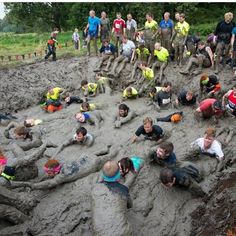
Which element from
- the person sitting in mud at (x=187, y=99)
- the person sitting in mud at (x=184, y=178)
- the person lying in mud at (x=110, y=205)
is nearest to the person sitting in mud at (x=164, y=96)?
the person sitting in mud at (x=187, y=99)

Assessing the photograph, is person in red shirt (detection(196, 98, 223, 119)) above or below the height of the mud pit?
above

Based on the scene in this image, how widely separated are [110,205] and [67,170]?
2221 millimetres

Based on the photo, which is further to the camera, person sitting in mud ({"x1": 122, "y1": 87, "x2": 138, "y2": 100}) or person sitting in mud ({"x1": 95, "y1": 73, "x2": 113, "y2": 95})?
person sitting in mud ({"x1": 95, "y1": 73, "x2": 113, "y2": 95})

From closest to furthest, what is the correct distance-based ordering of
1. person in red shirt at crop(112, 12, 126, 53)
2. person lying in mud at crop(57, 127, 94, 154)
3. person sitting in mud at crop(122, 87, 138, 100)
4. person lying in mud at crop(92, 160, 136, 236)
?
person lying in mud at crop(92, 160, 136, 236), person lying in mud at crop(57, 127, 94, 154), person sitting in mud at crop(122, 87, 138, 100), person in red shirt at crop(112, 12, 126, 53)

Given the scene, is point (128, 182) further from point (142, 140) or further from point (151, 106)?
point (151, 106)

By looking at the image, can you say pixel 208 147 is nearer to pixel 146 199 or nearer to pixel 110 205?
pixel 146 199

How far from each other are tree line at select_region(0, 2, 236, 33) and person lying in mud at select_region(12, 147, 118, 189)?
55.5 feet

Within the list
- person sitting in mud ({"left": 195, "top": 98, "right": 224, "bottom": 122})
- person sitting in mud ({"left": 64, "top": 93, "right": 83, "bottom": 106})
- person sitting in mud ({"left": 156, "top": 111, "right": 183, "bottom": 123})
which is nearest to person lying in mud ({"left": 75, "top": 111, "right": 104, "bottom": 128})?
person sitting in mud ({"left": 156, "top": 111, "right": 183, "bottom": 123})

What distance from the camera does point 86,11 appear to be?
27.6 m

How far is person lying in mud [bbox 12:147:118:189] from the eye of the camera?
7039 mm

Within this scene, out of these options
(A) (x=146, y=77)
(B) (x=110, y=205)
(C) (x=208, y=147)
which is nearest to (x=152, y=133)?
(C) (x=208, y=147)

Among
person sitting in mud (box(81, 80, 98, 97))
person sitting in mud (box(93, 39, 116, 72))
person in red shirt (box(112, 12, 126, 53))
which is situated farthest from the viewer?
person sitting in mud (box(93, 39, 116, 72))

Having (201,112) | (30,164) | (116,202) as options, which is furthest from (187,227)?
(201,112)

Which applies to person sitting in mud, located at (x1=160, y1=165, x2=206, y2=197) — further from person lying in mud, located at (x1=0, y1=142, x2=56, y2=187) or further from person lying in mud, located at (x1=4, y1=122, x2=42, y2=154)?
person lying in mud, located at (x1=4, y1=122, x2=42, y2=154)
